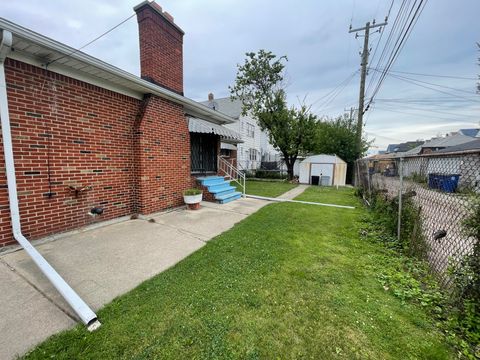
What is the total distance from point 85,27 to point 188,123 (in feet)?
10.6

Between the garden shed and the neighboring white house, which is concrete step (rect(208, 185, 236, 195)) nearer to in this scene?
the garden shed

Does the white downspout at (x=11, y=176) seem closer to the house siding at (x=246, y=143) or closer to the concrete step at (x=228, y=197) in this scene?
the concrete step at (x=228, y=197)

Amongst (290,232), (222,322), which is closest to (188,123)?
(290,232)

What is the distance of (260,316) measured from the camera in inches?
79.7

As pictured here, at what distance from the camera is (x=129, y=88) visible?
15.9ft

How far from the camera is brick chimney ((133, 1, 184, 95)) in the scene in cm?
571

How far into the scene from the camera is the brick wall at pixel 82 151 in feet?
10.9

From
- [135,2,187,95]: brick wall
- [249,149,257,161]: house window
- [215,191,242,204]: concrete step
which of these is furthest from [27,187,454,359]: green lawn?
[249,149,257,161]: house window

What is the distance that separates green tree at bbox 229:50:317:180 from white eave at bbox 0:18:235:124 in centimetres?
1126

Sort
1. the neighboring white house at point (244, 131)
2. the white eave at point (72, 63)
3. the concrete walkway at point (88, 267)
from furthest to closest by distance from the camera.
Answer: the neighboring white house at point (244, 131) < the white eave at point (72, 63) < the concrete walkway at point (88, 267)

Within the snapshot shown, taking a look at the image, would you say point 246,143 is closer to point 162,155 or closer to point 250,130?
point 250,130

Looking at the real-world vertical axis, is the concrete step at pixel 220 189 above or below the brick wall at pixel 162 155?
below

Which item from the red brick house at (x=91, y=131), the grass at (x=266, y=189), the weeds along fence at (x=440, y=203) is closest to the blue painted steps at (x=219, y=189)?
the red brick house at (x=91, y=131)

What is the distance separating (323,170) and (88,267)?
14.7 meters
